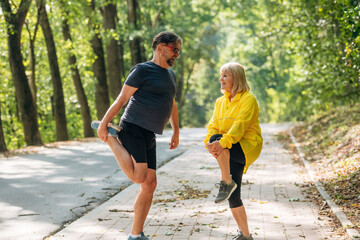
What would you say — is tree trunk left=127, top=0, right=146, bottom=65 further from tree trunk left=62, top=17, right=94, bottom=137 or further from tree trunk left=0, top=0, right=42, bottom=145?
tree trunk left=0, top=0, right=42, bottom=145

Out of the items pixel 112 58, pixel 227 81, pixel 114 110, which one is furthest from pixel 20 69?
pixel 227 81

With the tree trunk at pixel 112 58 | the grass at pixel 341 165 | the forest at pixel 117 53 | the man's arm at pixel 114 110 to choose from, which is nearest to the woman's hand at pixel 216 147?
the man's arm at pixel 114 110

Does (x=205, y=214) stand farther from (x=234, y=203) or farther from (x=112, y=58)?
(x=112, y=58)

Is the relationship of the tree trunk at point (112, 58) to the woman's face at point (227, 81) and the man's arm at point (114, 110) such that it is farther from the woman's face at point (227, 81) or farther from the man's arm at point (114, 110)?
the woman's face at point (227, 81)

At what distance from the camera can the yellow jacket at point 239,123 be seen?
4648mm

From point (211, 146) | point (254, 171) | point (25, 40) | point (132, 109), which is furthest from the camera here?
point (25, 40)

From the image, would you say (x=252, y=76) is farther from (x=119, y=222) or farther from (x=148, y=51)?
(x=119, y=222)

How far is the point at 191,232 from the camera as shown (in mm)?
5855

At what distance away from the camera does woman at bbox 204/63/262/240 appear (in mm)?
4672

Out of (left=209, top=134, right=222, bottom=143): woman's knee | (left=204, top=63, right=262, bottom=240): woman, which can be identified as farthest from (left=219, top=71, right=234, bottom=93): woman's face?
(left=209, top=134, right=222, bottom=143): woman's knee

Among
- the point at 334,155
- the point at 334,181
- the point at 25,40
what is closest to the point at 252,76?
the point at 25,40

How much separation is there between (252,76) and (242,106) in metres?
46.1

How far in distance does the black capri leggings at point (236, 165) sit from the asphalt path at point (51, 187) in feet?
8.53

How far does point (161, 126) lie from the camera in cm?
508
